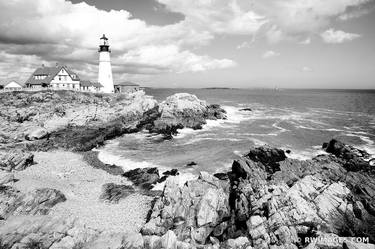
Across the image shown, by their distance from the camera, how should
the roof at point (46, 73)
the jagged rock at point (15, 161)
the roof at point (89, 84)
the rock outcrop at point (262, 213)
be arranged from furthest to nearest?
the roof at point (89, 84) < the roof at point (46, 73) < the jagged rock at point (15, 161) < the rock outcrop at point (262, 213)

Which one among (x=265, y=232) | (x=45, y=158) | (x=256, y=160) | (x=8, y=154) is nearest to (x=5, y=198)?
(x=8, y=154)

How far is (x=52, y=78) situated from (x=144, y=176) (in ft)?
163

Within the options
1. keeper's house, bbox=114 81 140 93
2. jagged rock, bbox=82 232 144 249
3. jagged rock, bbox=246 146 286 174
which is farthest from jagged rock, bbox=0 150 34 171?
keeper's house, bbox=114 81 140 93

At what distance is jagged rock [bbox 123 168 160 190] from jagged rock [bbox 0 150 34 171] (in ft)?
37.0

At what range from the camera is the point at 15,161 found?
27875 millimetres

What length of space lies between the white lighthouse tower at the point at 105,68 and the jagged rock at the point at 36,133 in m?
30.2

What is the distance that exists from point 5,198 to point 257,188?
19.3 m

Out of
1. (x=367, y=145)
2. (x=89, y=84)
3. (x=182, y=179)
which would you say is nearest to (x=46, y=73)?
(x=89, y=84)

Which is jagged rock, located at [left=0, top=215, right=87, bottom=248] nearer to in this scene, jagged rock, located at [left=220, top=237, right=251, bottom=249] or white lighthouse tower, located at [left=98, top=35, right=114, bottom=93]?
jagged rock, located at [left=220, top=237, right=251, bottom=249]

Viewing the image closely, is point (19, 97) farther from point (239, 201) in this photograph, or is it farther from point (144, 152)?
point (239, 201)

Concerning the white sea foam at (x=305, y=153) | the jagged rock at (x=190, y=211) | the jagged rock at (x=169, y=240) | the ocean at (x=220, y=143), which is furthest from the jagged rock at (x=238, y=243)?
the white sea foam at (x=305, y=153)

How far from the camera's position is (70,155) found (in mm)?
34375

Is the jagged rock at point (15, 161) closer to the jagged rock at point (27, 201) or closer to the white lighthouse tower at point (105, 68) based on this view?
the jagged rock at point (27, 201)

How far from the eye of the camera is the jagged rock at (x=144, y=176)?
85.3 ft
